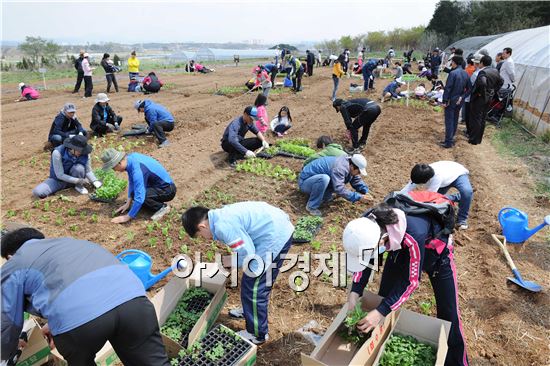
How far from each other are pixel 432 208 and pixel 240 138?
18.3 ft

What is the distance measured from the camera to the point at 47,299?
2.16 m

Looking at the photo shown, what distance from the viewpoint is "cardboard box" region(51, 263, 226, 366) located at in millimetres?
2883

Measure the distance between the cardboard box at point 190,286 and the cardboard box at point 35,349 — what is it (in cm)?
84

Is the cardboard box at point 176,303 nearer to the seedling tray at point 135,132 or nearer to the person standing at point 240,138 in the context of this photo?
the person standing at point 240,138

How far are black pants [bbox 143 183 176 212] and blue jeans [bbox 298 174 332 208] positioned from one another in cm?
197

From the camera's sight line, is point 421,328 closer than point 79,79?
Yes

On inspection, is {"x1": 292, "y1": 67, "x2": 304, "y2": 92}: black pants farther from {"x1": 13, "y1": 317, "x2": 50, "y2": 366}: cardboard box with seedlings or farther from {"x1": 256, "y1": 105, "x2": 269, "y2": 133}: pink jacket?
{"x1": 13, "y1": 317, "x2": 50, "y2": 366}: cardboard box with seedlings

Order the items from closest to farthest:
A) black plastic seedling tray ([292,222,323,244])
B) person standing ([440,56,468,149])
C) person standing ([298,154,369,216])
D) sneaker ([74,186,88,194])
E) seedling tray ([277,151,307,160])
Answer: black plastic seedling tray ([292,222,323,244]) < person standing ([298,154,369,216]) < sneaker ([74,186,88,194]) < seedling tray ([277,151,307,160]) < person standing ([440,56,468,149])

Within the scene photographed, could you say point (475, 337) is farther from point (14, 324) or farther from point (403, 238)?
point (14, 324)

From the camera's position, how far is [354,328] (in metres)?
2.80

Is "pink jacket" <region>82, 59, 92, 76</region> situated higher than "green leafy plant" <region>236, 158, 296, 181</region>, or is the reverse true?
"pink jacket" <region>82, 59, 92, 76</region>

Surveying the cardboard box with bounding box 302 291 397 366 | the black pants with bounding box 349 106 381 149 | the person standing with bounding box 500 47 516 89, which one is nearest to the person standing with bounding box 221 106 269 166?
the black pants with bounding box 349 106 381 149

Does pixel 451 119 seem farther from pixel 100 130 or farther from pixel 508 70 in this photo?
pixel 100 130

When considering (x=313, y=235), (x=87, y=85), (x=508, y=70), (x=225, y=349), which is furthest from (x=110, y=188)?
(x=508, y=70)
